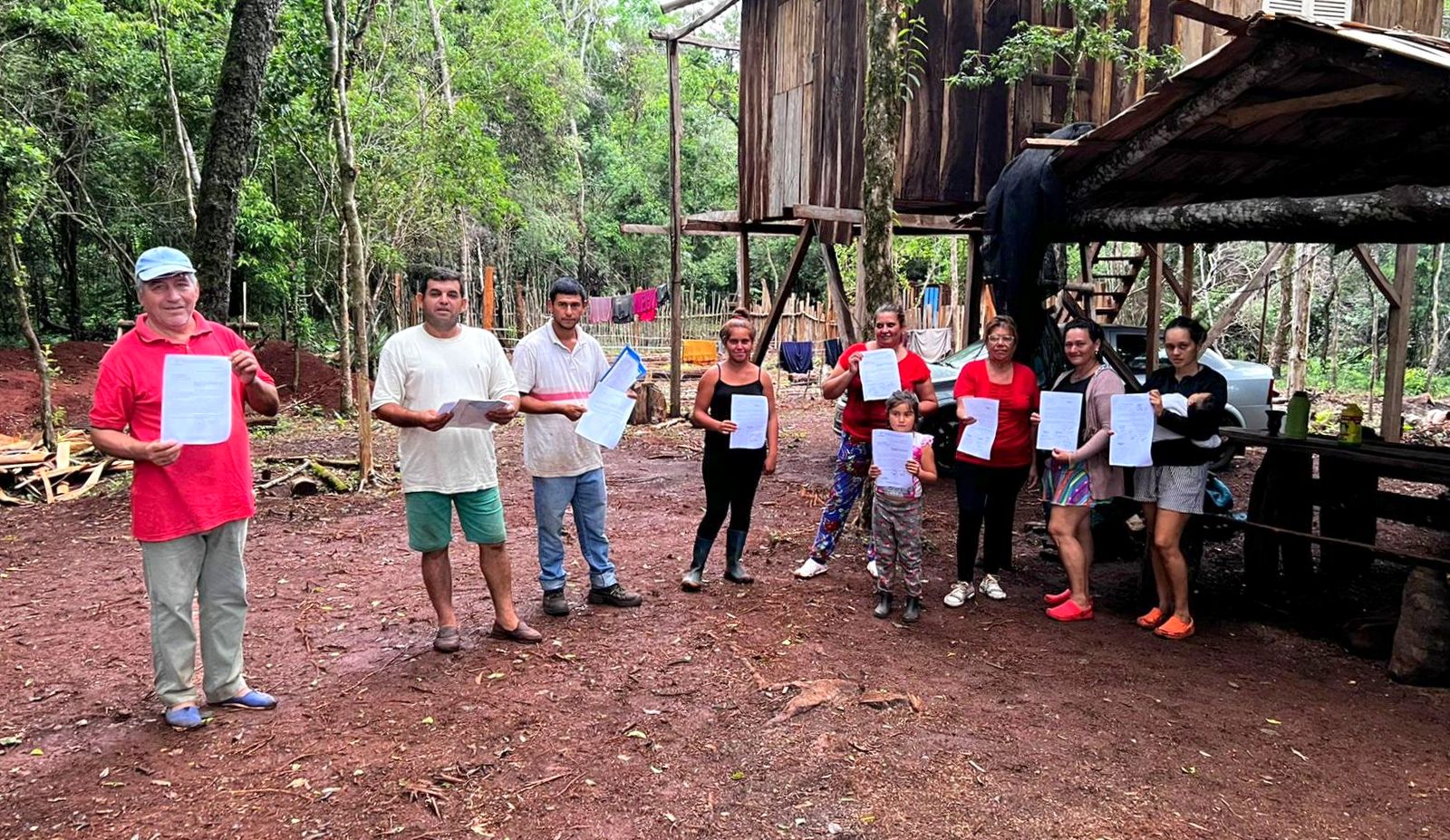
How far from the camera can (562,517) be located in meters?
4.69

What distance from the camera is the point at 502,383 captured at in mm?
4246

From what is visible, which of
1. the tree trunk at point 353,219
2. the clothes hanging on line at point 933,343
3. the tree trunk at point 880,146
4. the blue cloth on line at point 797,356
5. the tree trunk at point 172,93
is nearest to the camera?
the tree trunk at point 880,146

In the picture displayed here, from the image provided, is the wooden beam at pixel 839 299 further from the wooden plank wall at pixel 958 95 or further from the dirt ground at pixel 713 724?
the dirt ground at pixel 713 724

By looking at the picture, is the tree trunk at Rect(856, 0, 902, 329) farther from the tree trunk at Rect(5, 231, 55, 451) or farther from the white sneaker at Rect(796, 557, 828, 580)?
the tree trunk at Rect(5, 231, 55, 451)

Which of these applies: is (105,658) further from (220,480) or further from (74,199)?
(74,199)

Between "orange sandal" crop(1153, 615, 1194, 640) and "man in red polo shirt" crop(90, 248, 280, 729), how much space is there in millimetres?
4683

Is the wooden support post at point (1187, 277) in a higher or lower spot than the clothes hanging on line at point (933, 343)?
higher

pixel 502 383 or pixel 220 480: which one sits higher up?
pixel 502 383

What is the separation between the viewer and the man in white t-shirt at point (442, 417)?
3.96 meters

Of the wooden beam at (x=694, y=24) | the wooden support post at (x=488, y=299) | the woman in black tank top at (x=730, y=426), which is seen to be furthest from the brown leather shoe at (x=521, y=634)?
the wooden support post at (x=488, y=299)

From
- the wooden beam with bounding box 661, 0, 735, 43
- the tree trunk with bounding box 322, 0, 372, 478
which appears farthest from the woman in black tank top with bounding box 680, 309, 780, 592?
the wooden beam with bounding box 661, 0, 735, 43

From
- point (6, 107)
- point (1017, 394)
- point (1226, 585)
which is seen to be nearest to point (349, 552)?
point (1017, 394)

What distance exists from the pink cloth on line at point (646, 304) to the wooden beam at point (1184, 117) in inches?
617

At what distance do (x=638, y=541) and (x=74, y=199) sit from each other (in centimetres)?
1543
